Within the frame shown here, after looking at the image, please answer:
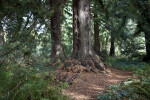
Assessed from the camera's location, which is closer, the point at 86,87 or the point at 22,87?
the point at 22,87

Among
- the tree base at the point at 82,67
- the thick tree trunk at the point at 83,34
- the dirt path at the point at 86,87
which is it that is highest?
the thick tree trunk at the point at 83,34

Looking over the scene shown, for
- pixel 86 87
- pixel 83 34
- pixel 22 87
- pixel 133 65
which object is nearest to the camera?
pixel 22 87

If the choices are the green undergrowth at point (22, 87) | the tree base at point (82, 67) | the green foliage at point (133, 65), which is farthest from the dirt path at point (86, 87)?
the green foliage at point (133, 65)

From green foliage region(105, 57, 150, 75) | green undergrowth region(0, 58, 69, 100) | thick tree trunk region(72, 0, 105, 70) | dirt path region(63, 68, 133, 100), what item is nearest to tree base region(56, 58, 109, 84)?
thick tree trunk region(72, 0, 105, 70)

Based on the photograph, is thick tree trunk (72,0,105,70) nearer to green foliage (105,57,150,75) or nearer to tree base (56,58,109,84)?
tree base (56,58,109,84)

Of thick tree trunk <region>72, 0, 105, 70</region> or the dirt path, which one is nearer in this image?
the dirt path

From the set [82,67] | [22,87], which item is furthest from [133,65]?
[22,87]

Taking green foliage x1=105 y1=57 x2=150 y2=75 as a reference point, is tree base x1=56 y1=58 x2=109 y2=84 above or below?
above

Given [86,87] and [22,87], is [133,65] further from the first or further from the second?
[22,87]

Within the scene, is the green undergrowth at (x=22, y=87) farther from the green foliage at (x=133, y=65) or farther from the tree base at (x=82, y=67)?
the green foliage at (x=133, y=65)

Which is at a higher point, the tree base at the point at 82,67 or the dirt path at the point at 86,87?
the tree base at the point at 82,67

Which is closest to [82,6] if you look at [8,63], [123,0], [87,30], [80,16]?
[80,16]

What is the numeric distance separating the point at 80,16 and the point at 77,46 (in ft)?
5.06

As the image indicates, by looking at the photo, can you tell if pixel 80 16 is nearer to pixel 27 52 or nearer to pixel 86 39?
pixel 86 39
